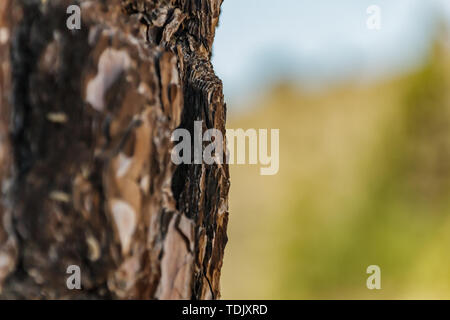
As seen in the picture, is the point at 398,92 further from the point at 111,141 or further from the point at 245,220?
the point at 111,141

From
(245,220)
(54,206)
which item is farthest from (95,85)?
(245,220)

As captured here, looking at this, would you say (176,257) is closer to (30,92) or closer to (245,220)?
(30,92)

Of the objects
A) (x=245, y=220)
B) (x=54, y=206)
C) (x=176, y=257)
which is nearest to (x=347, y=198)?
(x=245, y=220)

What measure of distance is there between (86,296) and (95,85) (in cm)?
22

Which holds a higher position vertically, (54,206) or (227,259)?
(54,206)

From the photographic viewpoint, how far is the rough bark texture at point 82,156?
0.45 m

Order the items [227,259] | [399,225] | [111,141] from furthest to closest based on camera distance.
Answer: [227,259]
[399,225]
[111,141]

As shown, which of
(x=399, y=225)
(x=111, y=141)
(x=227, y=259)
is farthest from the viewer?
(x=227, y=259)

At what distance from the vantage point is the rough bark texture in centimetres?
45

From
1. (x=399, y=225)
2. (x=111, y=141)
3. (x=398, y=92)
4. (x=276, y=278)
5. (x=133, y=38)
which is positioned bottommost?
(x=276, y=278)

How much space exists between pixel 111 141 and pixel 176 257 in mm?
154

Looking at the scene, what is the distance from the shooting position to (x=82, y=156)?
444 millimetres

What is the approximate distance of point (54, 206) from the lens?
17.6 inches

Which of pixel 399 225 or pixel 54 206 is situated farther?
pixel 399 225
